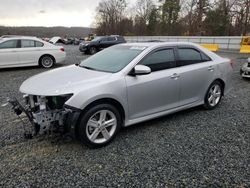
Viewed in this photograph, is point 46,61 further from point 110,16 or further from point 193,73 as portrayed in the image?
point 110,16

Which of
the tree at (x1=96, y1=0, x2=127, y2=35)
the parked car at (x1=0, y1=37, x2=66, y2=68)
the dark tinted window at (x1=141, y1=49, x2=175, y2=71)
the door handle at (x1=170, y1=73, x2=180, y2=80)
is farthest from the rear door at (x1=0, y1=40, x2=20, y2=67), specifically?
the tree at (x1=96, y1=0, x2=127, y2=35)

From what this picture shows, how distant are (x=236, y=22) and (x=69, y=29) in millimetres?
79534

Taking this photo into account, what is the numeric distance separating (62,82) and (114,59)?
114 cm

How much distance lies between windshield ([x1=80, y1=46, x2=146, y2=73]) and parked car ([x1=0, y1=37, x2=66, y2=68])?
6.74 m

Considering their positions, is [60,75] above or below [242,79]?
above

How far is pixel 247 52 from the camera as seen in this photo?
18.9m

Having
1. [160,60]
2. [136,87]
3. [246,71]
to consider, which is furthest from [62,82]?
[246,71]

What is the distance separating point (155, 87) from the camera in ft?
12.7

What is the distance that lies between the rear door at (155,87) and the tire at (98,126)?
338mm

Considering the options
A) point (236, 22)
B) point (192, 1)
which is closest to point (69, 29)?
point (192, 1)

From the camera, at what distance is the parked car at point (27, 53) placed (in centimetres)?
971

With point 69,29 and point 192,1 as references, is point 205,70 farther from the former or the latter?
point 69,29

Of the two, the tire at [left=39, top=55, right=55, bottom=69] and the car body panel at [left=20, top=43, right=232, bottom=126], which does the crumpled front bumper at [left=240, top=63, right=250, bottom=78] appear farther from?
the tire at [left=39, top=55, right=55, bottom=69]

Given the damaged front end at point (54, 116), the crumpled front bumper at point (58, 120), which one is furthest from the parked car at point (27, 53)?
the crumpled front bumper at point (58, 120)
